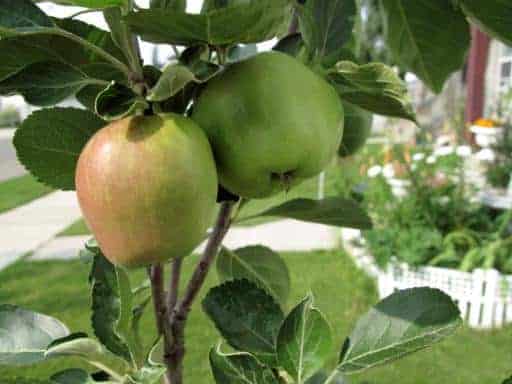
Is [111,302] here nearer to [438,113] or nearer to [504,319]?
[504,319]

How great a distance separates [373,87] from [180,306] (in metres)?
0.32

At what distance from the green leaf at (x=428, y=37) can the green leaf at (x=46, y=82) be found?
12.0 inches

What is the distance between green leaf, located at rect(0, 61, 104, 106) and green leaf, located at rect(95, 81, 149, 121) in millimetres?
94

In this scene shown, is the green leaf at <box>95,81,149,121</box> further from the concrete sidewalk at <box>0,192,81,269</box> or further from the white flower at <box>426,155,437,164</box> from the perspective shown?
the concrete sidewalk at <box>0,192,81,269</box>

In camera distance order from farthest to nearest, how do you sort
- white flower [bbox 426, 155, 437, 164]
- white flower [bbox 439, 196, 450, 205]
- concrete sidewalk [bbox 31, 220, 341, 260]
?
concrete sidewalk [bbox 31, 220, 341, 260] < white flower [bbox 426, 155, 437, 164] < white flower [bbox 439, 196, 450, 205]

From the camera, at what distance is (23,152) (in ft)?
1.70

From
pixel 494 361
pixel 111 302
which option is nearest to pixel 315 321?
pixel 111 302

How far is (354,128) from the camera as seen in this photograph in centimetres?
72

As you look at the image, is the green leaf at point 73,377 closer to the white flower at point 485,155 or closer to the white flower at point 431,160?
the white flower at point 431,160

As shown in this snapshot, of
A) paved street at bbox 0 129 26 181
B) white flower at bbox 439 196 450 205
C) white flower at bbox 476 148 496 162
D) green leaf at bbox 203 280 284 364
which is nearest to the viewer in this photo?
green leaf at bbox 203 280 284 364

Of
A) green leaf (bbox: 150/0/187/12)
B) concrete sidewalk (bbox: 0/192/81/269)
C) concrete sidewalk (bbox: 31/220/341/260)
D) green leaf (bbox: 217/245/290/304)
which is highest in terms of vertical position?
green leaf (bbox: 150/0/187/12)

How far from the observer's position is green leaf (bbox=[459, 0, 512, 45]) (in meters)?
0.49

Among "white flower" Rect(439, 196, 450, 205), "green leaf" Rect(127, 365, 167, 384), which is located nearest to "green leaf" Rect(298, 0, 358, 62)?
"green leaf" Rect(127, 365, 167, 384)

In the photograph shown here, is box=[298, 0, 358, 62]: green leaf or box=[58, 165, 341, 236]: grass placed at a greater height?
box=[298, 0, 358, 62]: green leaf
